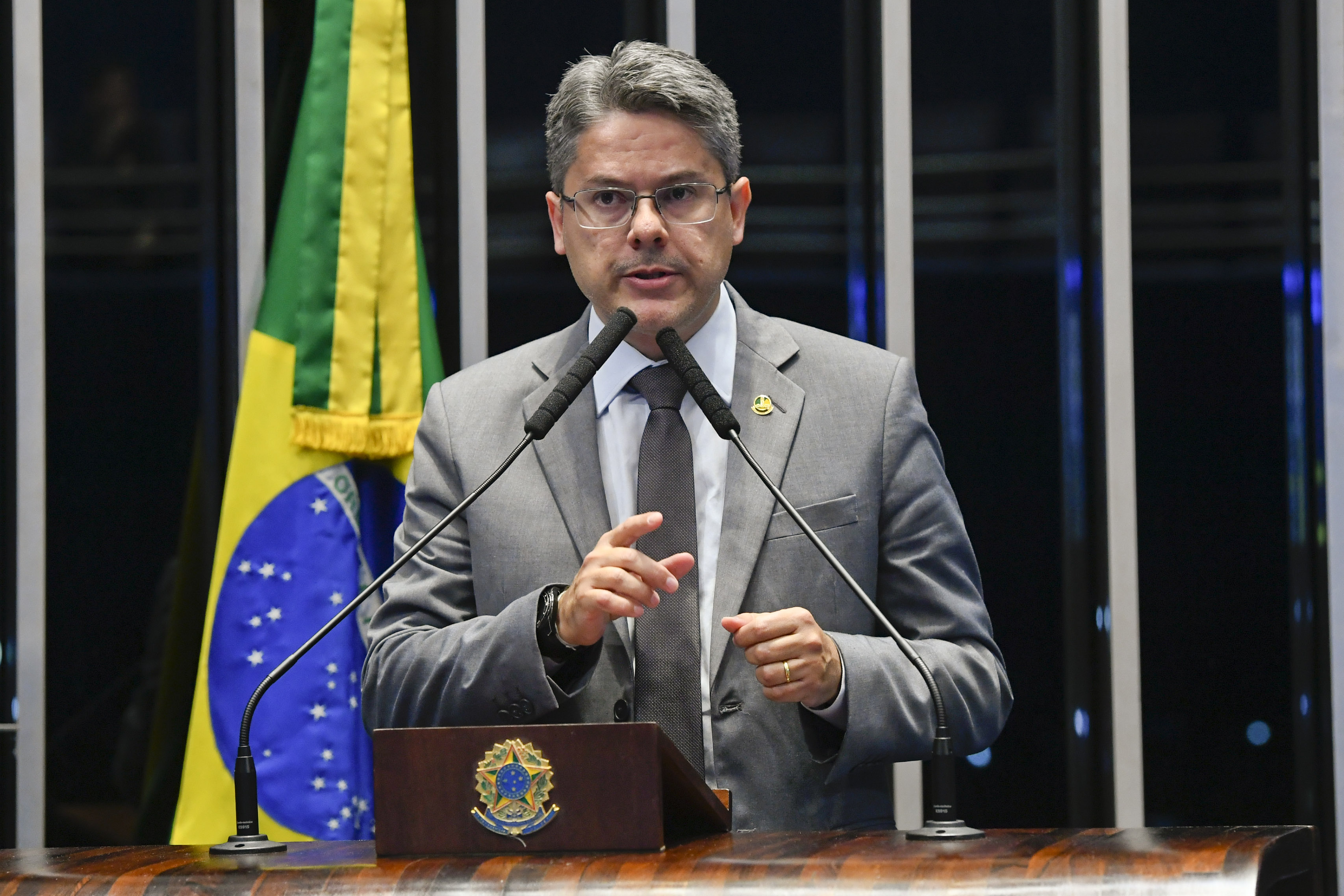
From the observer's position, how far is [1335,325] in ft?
9.52

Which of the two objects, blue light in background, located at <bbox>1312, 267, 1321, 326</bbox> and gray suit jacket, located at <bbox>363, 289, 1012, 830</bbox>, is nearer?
gray suit jacket, located at <bbox>363, 289, 1012, 830</bbox>

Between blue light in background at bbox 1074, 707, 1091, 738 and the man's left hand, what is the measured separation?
1.39m

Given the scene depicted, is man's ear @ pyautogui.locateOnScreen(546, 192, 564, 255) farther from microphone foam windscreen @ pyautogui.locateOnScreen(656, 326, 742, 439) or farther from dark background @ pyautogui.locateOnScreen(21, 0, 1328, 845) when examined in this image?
dark background @ pyautogui.locateOnScreen(21, 0, 1328, 845)

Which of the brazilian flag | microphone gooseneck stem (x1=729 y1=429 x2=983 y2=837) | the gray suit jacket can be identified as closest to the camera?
microphone gooseneck stem (x1=729 y1=429 x2=983 y2=837)

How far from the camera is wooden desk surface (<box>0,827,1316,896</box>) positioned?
1205mm

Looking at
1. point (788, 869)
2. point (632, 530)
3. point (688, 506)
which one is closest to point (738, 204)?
point (688, 506)

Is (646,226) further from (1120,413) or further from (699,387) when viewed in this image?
(1120,413)

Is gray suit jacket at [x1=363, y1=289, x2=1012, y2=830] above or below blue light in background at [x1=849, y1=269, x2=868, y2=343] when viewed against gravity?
below

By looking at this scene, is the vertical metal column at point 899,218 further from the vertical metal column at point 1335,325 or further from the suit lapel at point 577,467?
the suit lapel at point 577,467

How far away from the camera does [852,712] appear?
1717 mm

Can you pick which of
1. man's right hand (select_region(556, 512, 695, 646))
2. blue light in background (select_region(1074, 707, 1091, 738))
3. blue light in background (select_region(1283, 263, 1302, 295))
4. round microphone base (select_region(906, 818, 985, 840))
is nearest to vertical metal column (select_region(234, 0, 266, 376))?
man's right hand (select_region(556, 512, 695, 646))

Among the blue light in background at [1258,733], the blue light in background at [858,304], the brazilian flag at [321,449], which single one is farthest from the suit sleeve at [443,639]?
the blue light in background at [1258,733]

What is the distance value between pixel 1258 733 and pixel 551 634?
1816 mm

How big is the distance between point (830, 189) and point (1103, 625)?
1.05 meters
